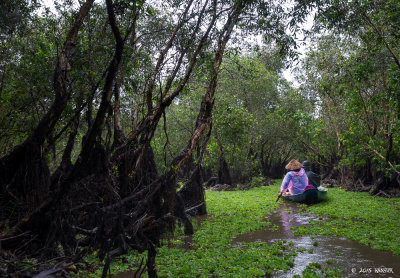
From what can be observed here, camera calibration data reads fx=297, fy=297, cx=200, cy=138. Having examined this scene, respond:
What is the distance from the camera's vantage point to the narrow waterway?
5.40 metres

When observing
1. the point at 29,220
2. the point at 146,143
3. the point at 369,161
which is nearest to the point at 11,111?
the point at 146,143

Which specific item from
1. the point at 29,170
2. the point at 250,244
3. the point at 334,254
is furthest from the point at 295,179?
the point at 29,170

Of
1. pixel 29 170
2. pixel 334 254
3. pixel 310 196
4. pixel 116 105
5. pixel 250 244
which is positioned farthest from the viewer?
pixel 310 196

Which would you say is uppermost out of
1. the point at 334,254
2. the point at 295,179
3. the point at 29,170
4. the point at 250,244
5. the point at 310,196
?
the point at 29,170

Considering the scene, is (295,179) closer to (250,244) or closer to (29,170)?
(250,244)

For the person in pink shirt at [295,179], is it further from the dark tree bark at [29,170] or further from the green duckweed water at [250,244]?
the dark tree bark at [29,170]

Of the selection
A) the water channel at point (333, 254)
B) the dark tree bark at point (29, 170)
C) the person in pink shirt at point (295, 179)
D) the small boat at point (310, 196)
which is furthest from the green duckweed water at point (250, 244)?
the person in pink shirt at point (295, 179)

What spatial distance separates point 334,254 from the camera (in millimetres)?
6398

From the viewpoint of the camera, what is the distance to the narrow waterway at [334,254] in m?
5.40

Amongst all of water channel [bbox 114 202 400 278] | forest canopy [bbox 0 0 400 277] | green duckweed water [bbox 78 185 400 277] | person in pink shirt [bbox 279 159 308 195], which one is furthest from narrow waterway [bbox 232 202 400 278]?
person in pink shirt [bbox 279 159 308 195]

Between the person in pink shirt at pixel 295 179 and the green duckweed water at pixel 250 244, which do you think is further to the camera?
the person in pink shirt at pixel 295 179

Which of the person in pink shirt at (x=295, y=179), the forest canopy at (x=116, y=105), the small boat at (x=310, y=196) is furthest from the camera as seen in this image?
the person in pink shirt at (x=295, y=179)

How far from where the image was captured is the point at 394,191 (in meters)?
15.3

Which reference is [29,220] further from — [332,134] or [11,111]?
[332,134]
